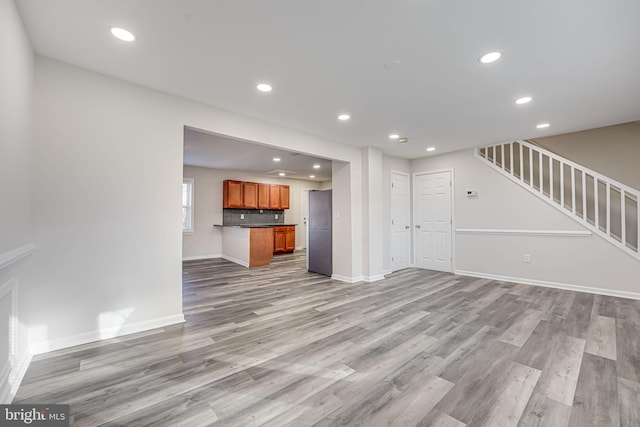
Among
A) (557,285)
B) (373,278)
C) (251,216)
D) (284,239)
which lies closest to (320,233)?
(373,278)

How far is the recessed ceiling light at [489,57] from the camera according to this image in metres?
2.27

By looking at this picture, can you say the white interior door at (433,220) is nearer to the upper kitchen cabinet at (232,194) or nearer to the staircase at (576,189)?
the staircase at (576,189)

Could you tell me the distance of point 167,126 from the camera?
2.94 meters

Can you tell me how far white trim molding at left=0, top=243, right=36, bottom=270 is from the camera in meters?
1.45

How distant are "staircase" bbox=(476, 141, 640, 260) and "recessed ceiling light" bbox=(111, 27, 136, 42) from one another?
18.6 ft

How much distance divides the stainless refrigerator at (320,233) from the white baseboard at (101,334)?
3.03 metres

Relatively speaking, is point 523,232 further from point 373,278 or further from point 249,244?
point 249,244

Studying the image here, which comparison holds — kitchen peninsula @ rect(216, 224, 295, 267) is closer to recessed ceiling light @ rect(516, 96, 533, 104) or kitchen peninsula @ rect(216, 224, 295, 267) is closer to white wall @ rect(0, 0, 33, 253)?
white wall @ rect(0, 0, 33, 253)

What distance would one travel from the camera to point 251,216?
8562 mm

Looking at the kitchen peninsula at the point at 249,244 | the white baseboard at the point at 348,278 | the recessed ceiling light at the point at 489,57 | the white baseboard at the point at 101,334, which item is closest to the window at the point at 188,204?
the kitchen peninsula at the point at 249,244

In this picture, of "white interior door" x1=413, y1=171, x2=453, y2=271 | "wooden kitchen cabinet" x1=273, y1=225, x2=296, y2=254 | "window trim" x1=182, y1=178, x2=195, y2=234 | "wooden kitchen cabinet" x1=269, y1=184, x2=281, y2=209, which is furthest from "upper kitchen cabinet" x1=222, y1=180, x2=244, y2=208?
"white interior door" x1=413, y1=171, x2=453, y2=271

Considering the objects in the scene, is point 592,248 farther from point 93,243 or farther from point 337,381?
point 93,243

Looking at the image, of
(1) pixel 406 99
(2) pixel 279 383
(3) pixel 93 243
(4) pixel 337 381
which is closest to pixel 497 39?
(1) pixel 406 99

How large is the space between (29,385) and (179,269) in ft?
4.48
